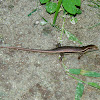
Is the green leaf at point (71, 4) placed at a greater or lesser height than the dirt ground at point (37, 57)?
greater

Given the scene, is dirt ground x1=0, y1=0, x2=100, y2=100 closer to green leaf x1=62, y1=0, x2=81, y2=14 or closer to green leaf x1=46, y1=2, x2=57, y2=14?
green leaf x1=46, y1=2, x2=57, y2=14

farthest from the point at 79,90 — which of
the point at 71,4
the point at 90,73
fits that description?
the point at 71,4

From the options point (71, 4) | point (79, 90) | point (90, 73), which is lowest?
Result: point (79, 90)

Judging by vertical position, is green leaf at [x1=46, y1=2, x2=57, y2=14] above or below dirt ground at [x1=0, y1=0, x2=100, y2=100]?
above

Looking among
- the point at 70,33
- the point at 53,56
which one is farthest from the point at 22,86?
the point at 70,33

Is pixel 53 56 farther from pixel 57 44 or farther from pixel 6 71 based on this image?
pixel 6 71

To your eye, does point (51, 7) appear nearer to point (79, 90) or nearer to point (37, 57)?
point (37, 57)

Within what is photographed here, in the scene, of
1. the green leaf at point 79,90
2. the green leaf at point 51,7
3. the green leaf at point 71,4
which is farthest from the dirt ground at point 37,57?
the green leaf at point 71,4

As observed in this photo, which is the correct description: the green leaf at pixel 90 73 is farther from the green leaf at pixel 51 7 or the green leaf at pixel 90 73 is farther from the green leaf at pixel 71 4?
the green leaf at pixel 51 7

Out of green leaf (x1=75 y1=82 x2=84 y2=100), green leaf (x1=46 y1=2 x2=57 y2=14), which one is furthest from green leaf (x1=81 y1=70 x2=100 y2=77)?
green leaf (x1=46 y1=2 x2=57 y2=14)

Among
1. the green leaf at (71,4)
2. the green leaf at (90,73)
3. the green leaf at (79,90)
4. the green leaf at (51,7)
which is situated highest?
the green leaf at (71,4)
